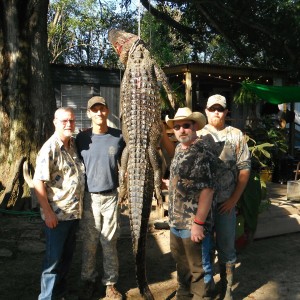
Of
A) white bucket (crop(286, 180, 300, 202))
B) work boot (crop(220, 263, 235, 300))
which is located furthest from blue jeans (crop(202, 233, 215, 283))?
white bucket (crop(286, 180, 300, 202))

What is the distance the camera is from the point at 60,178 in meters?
3.28

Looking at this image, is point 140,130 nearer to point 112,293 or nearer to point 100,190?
point 100,190

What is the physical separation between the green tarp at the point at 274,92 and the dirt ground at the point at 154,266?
4.83 meters

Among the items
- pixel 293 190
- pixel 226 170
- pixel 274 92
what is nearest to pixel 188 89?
pixel 274 92

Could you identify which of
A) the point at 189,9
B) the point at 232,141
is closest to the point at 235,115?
the point at 189,9

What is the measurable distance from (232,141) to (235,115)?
1097cm

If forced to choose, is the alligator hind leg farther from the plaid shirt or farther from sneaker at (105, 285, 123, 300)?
sneaker at (105, 285, 123, 300)

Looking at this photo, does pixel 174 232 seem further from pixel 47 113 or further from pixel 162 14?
pixel 162 14

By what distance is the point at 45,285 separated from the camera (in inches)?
131

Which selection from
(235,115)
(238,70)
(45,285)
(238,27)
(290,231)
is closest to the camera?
(45,285)

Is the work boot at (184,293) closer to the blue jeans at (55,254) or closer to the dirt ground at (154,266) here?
the dirt ground at (154,266)

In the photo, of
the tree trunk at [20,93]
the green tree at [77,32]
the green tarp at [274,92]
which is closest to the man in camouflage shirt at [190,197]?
the tree trunk at [20,93]

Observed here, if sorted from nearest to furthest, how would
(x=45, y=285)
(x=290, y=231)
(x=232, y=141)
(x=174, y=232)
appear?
(x=174, y=232)
(x=45, y=285)
(x=232, y=141)
(x=290, y=231)

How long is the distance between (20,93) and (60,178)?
147 inches
